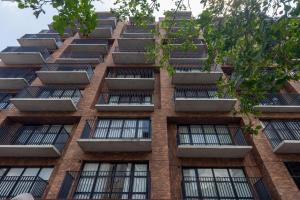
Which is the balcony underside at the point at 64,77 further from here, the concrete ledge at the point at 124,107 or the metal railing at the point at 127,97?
the concrete ledge at the point at 124,107

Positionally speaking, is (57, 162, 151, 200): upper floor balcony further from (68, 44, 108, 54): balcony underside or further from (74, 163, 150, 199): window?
(68, 44, 108, 54): balcony underside


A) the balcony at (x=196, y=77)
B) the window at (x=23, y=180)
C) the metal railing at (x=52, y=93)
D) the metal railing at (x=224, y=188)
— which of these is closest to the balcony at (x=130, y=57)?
the balcony at (x=196, y=77)

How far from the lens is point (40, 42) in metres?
24.2

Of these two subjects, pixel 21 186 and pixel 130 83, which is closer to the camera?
pixel 21 186

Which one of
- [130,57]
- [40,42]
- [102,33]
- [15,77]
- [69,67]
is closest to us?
[69,67]

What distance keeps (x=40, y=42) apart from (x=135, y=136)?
1587 cm

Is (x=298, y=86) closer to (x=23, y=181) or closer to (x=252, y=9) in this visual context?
(x=252, y=9)

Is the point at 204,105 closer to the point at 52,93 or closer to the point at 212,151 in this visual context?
the point at 212,151

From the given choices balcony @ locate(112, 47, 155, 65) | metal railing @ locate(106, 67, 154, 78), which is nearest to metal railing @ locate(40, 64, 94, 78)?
metal railing @ locate(106, 67, 154, 78)

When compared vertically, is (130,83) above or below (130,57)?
below

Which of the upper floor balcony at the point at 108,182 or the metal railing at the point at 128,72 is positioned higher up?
the metal railing at the point at 128,72

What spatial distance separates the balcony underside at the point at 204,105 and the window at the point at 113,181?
428 centimetres

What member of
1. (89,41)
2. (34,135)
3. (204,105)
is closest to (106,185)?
(34,135)

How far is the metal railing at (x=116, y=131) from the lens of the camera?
44.7 ft
